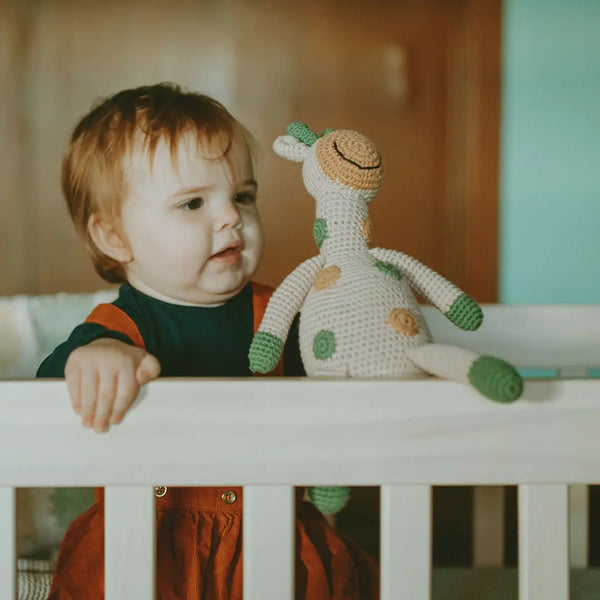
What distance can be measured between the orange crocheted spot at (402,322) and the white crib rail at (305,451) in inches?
3.6

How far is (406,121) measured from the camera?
217 centimetres

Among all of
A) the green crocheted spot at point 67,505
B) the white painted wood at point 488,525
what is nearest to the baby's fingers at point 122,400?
the green crocheted spot at point 67,505

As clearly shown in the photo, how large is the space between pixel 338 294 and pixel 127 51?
5.92 feet

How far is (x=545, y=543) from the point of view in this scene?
55cm

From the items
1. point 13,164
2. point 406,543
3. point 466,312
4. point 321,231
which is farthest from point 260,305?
point 13,164

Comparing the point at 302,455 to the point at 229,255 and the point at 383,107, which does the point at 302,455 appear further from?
the point at 383,107

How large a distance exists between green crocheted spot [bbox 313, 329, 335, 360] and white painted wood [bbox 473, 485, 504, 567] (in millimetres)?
545

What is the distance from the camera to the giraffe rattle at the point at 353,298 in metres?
0.62

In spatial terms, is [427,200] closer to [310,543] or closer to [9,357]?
[9,357]

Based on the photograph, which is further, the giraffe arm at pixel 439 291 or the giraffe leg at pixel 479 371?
the giraffe arm at pixel 439 291

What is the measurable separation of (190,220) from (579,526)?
71 centimetres

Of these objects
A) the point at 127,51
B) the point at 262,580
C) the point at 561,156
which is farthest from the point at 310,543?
the point at 127,51

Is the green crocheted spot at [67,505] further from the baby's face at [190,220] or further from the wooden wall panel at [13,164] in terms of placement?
the wooden wall panel at [13,164]

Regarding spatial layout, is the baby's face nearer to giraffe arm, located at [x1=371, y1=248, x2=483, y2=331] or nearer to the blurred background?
giraffe arm, located at [x1=371, y1=248, x2=483, y2=331]
